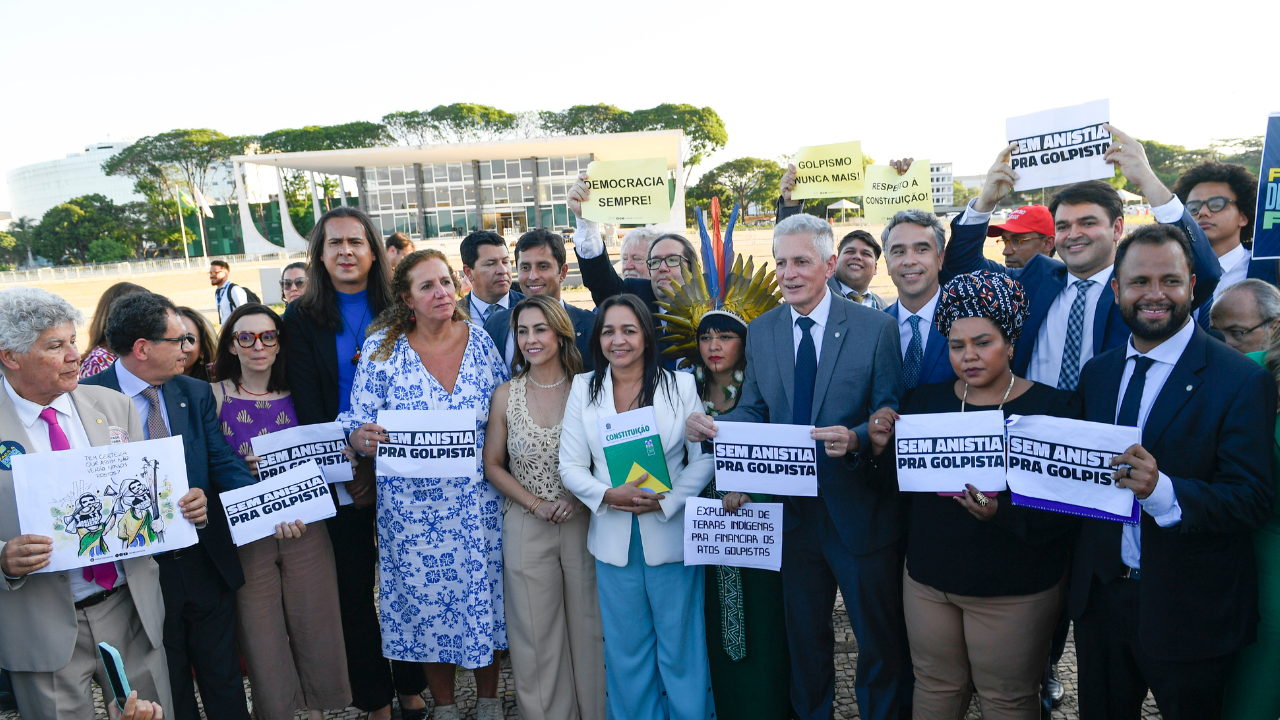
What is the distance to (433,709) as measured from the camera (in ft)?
13.7

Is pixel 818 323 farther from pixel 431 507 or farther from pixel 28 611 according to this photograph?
pixel 28 611

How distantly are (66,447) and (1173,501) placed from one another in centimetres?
440

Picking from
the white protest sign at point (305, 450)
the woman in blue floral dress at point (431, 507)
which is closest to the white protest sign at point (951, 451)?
the woman in blue floral dress at point (431, 507)

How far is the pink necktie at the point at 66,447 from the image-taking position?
9.42 feet

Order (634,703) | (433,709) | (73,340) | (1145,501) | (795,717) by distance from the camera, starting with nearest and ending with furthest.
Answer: (1145,501) → (73,340) → (634,703) → (795,717) → (433,709)

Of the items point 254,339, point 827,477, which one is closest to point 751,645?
point 827,477

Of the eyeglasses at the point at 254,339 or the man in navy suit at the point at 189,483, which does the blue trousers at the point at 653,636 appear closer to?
the man in navy suit at the point at 189,483

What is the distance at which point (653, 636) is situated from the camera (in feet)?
11.9

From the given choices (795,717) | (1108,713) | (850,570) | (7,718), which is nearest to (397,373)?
(850,570)

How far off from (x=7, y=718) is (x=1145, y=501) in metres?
6.34

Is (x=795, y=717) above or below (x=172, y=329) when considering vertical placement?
below

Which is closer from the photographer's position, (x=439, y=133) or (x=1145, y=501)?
(x=1145, y=501)

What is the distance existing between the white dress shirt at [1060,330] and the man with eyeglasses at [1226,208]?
1.47m

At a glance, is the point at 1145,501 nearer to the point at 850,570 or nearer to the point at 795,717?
the point at 850,570
